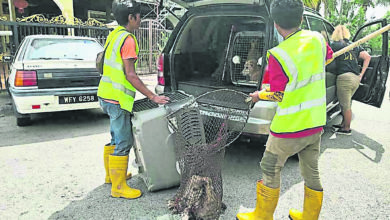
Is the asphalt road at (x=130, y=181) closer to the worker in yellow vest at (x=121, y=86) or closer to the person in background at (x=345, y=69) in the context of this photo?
the worker in yellow vest at (x=121, y=86)

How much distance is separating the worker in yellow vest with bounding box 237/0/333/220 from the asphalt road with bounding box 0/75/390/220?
596 millimetres

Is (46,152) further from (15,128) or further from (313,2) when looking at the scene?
(313,2)

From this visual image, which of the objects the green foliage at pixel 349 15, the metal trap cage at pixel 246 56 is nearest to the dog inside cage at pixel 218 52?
the metal trap cage at pixel 246 56

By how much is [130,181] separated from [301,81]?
2127 mm

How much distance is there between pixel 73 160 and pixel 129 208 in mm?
1485

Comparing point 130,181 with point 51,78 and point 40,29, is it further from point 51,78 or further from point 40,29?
point 40,29

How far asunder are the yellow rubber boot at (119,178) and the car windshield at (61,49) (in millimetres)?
3143

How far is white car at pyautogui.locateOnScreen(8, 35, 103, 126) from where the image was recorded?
16.0 feet

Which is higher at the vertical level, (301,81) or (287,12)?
(287,12)

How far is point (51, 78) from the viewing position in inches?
197

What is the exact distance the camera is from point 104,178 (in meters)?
3.48

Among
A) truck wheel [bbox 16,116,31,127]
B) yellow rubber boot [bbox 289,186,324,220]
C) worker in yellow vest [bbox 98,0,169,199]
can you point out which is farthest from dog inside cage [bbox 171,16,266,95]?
truck wheel [bbox 16,116,31,127]

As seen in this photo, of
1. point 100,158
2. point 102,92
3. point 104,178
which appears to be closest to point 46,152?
point 100,158

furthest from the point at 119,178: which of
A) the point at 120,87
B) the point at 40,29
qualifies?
the point at 40,29
